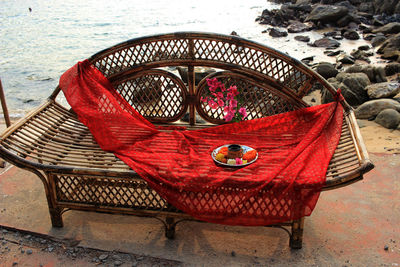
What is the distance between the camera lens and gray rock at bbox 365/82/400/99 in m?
5.91

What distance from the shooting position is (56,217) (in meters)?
3.22

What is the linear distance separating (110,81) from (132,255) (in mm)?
1841

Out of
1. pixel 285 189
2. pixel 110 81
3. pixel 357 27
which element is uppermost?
pixel 110 81

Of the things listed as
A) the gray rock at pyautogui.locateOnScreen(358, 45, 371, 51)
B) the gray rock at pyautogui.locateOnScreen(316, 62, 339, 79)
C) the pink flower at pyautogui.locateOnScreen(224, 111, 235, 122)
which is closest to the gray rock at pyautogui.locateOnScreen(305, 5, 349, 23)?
the gray rock at pyautogui.locateOnScreen(358, 45, 371, 51)

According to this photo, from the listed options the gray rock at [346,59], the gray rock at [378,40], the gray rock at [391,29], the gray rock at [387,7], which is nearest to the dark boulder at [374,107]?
Result: the gray rock at [346,59]

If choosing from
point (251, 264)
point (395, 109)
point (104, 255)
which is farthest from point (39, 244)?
point (395, 109)

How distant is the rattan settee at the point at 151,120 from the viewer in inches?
117

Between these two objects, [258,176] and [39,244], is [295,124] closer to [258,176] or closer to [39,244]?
[258,176]

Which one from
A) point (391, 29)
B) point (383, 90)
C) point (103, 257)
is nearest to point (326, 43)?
point (391, 29)

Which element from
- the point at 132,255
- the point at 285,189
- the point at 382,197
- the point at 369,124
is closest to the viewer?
the point at 285,189

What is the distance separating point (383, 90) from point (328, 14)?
9861 mm

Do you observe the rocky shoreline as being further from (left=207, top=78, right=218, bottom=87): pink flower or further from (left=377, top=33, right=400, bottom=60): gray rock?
(left=207, top=78, right=218, bottom=87): pink flower

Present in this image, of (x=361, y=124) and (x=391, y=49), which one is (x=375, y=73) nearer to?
(x=361, y=124)

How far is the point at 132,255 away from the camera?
9.59ft
